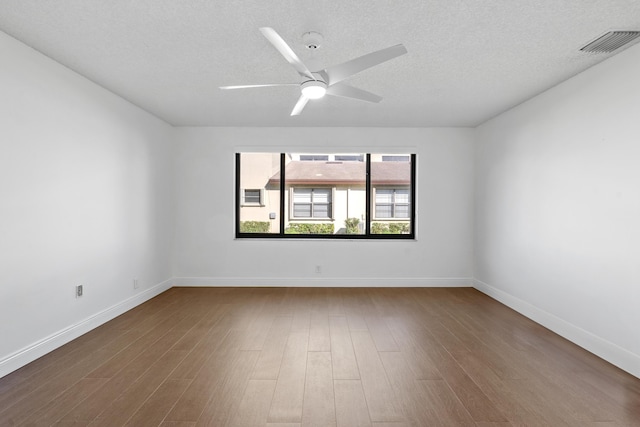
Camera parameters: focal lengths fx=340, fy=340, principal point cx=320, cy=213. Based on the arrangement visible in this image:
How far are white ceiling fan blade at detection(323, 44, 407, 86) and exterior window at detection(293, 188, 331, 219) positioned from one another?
119 inches

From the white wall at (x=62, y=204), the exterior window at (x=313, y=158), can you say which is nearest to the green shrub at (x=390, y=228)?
the exterior window at (x=313, y=158)

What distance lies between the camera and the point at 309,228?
5340 millimetres

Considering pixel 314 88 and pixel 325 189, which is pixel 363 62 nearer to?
pixel 314 88

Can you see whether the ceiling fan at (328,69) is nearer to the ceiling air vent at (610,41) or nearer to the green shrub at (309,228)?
the ceiling air vent at (610,41)

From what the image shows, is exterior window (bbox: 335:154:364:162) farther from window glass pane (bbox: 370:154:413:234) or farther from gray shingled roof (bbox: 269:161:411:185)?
window glass pane (bbox: 370:154:413:234)

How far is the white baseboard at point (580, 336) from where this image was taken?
8.16ft

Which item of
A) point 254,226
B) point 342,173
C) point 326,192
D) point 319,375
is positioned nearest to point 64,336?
point 319,375

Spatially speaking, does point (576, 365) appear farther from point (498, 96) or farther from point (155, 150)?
point (155, 150)

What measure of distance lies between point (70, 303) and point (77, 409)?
1.32m

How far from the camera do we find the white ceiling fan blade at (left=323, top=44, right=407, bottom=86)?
6.57 feet

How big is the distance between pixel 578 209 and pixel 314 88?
2.58 m

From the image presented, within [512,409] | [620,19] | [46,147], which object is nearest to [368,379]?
[512,409]

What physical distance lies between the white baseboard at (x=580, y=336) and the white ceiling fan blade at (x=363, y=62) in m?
2.71

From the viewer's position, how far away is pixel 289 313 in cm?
378
